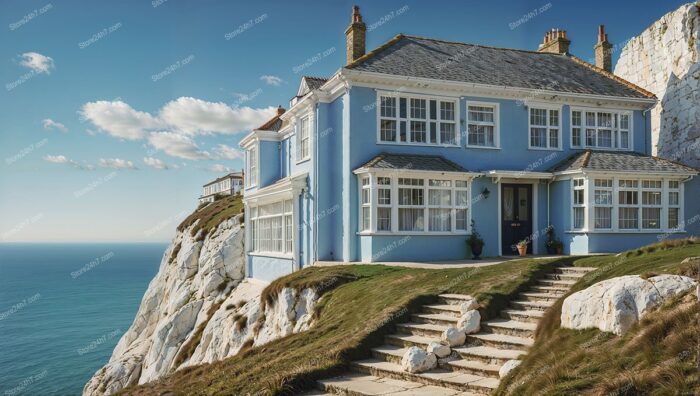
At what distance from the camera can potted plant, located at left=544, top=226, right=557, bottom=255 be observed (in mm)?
21781

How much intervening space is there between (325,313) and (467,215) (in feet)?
27.3

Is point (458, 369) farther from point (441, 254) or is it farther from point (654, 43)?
point (654, 43)

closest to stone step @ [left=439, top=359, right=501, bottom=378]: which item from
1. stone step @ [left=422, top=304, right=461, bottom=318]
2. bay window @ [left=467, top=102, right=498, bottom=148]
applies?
stone step @ [left=422, top=304, right=461, bottom=318]

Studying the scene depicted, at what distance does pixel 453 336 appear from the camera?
32.9 ft

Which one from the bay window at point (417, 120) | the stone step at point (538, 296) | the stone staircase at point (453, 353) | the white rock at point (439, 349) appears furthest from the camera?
the bay window at point (417, 120)

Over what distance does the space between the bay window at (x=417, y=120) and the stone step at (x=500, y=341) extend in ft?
36.7

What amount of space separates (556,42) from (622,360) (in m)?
24.5

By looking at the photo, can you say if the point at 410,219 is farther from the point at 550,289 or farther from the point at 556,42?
the point at 556,42

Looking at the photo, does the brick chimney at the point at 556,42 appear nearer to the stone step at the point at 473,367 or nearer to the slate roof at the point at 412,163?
the slate roof at the point at 412,163

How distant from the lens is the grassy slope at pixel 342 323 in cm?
959

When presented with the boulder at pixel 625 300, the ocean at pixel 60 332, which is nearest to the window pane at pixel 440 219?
the boulder at pixel 625 300

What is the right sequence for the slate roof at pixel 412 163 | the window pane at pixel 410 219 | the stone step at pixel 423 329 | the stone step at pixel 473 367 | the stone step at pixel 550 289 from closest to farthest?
1. the stone step at pixel 473 367
2. the stone step at pixel 423 329
3. the stone step at pixel 550 289
4. the slate roof at pixel 412 163
5. the window pane at pixel 410 219

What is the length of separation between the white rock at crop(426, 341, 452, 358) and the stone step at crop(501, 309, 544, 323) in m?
1.97

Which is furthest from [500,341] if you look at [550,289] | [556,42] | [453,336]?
[556,42]
